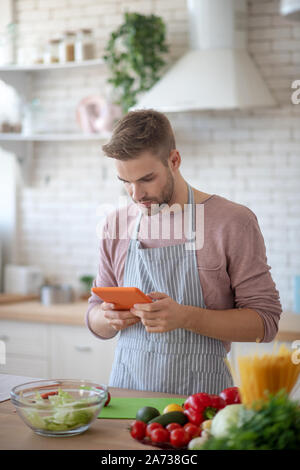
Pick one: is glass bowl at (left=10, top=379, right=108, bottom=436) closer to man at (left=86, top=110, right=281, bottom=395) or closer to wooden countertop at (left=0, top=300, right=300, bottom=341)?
man at (left=86, top=110, right=281, bottom=395)

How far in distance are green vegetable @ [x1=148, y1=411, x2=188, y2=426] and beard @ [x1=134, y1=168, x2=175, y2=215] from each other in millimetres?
802

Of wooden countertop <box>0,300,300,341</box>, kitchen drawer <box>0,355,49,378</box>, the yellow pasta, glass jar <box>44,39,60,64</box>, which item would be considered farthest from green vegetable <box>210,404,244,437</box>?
glass jar <box>44,39,60,64</box>

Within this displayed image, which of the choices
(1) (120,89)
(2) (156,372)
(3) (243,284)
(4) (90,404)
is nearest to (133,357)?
(2) (156,372)

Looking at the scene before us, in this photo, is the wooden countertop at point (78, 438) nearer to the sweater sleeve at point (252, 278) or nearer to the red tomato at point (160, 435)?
the red tomato at point (160, 435)

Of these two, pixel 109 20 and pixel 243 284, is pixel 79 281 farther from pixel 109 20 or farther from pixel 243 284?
pixel 243 284

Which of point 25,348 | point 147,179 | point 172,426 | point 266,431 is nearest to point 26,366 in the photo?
point 25,348

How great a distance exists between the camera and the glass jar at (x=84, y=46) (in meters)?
4.21

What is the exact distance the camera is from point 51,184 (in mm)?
4578

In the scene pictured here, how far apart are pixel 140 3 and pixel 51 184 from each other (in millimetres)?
1468

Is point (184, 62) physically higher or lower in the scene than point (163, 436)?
higher

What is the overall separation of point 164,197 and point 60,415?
89 centimetres

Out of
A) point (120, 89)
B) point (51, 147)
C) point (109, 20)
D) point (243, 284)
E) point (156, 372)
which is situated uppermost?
point (109, 20)

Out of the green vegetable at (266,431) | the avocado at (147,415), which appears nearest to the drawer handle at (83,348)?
the avocado at (147,415)

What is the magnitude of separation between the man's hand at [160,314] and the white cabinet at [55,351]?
1.77m
